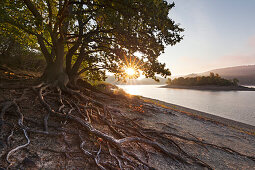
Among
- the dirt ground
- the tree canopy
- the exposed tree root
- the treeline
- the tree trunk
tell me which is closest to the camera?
the dirt ground

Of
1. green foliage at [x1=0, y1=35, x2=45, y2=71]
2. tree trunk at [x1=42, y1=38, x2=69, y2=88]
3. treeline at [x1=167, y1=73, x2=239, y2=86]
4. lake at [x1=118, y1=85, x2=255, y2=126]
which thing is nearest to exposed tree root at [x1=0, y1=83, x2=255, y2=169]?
tree trunk at [x1=42, y1=38, x2=69, y2=88]

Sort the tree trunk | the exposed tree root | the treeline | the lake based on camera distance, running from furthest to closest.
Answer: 1. the treeline
2. the lake
3. the tree trunk
4. the exposed tree root

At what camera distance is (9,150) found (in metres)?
3.47

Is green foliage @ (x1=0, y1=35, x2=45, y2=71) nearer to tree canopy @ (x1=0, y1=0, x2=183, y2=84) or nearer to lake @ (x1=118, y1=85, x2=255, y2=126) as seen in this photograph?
tree canopy @ (x1=0, y1=0, x2=183, y2=84)

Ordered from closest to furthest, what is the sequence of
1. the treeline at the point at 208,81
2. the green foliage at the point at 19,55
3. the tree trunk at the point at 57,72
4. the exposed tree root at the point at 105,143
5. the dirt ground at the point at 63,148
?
the dirt ground at the point at 63,148 < the exposed tree root at the point at 105,143 < the tree trunk at the point at 57,72 < the green foliage at the point at 19,55 < the treeline at the point at 208,81

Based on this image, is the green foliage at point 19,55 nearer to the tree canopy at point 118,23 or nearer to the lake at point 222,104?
the tree canopy at point 118,23

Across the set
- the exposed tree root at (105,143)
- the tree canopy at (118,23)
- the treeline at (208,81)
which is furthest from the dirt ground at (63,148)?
the treeline at (208,81)

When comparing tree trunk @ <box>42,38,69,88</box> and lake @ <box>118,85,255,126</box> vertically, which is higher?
tree trunk @ <box>42,38,69,88</box>

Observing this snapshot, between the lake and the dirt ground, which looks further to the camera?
the lake

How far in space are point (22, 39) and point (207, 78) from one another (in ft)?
446

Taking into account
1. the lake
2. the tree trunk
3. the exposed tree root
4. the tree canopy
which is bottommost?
the lake

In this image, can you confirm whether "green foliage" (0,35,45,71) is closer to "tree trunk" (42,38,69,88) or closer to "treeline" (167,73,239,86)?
"tree trunk" (42,38,69,88)

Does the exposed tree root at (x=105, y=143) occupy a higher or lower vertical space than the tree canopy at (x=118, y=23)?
lower

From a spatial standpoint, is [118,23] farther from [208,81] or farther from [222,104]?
[208,81]
